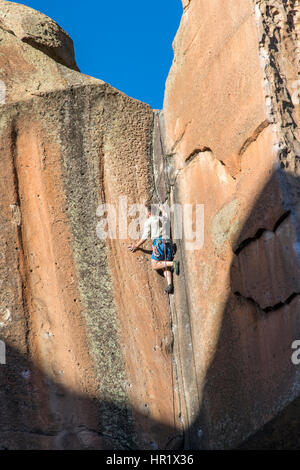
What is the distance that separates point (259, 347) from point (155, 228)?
69.2 inches

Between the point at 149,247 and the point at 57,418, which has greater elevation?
the point at 149,247

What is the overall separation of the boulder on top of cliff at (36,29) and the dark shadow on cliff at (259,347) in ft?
10.7

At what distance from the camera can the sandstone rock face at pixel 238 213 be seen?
5.05m

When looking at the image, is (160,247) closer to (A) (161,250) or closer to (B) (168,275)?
(A) (161,250)

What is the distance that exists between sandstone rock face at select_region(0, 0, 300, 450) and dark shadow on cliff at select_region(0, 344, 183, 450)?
11mm

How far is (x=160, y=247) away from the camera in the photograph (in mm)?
6531

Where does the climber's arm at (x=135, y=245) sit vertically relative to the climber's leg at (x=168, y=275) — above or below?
above

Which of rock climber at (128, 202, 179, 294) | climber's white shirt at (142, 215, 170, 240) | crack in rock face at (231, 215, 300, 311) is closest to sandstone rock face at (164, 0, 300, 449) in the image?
crack in rock face at (231, 215, 300, 311)

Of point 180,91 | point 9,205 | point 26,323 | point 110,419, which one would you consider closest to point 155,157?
point 180,91

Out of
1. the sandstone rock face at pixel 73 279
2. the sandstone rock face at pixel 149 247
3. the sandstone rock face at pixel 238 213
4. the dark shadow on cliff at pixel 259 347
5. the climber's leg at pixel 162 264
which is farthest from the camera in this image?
the climber's leg at pixel 162 264

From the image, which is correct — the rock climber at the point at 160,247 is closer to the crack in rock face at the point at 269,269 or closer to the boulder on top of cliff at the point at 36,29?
the crack in rock face at the point at 269,269

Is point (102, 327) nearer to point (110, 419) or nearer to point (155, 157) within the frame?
point (110, 419)

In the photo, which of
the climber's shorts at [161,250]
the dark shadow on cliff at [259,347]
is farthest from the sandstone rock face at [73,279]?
the dark shadow on cliff at [259,347]

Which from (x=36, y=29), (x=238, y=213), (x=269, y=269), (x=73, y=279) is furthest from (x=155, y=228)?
(x=36, y=29)
